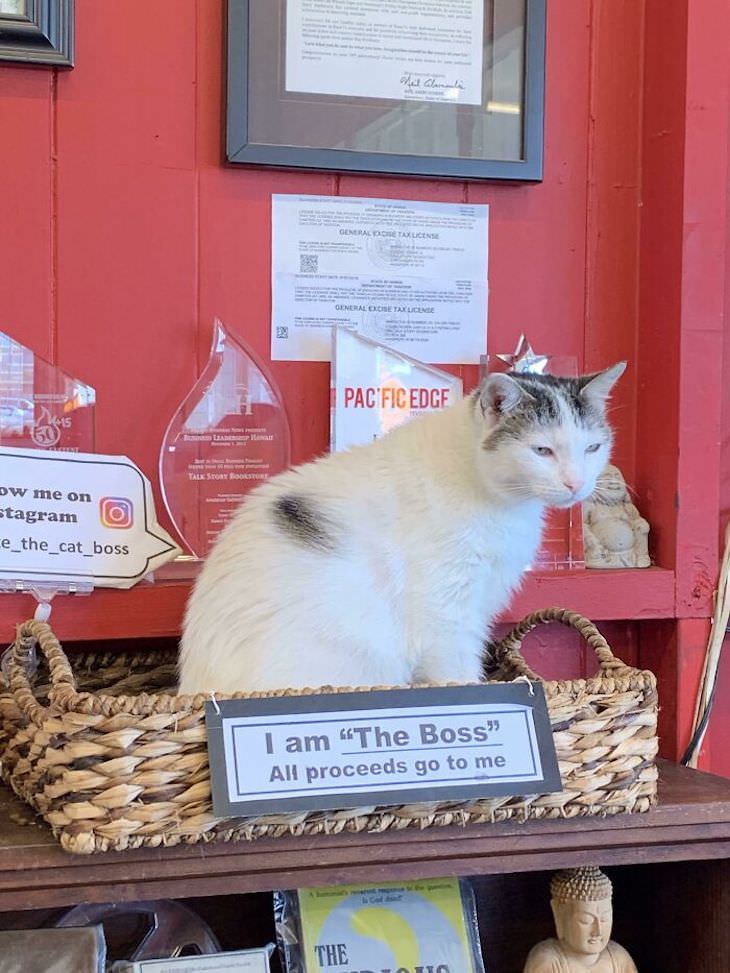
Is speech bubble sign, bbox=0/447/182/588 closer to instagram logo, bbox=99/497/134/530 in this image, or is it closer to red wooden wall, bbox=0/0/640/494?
instagram logo, bbox=99/497/134/530

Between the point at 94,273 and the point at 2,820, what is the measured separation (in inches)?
25.6

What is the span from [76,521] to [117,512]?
0.15ft

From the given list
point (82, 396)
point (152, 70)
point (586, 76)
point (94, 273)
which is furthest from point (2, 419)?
point (586, 76)

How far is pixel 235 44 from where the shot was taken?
1166 mm

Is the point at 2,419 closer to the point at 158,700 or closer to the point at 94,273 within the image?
the point at 94,273

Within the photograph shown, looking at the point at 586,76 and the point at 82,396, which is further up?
the point at 586,76

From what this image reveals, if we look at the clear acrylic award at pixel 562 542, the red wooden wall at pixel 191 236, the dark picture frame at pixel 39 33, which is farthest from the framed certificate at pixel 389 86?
the clear acrylic award at pixel 562 542

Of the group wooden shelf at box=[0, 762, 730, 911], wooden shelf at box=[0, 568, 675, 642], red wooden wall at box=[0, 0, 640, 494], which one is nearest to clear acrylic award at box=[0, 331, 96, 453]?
red wooden wall at box=[0, 0, 640, 494]

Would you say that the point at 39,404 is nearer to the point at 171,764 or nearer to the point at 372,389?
the point at 372,389

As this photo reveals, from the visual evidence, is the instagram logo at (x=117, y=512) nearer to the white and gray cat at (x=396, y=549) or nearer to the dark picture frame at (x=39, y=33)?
the white and gray cat at (x=396, y=549)

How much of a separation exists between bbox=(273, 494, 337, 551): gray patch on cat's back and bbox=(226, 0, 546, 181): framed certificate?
457mm

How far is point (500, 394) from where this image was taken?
101 centimetres

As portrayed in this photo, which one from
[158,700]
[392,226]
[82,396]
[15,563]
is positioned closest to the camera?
[158,700]

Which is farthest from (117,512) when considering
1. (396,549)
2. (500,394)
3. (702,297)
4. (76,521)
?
(702,297)
